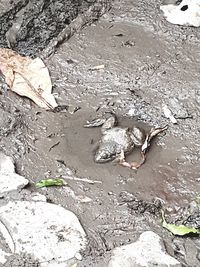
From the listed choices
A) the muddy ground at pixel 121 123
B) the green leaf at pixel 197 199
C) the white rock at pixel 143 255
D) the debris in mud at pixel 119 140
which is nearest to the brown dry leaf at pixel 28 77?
the muddy ground at pixel 121 123

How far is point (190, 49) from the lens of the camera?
432cm

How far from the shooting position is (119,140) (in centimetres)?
350

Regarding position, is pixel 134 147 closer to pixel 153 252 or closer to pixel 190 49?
pixel 153 252

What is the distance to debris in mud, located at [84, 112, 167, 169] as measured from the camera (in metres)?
3.45

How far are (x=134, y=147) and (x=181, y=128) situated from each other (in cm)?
34

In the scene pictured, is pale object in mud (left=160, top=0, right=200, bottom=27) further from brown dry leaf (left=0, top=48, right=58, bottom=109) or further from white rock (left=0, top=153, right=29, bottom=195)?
white rock (left=0, top=153, right=29, bottom=195)

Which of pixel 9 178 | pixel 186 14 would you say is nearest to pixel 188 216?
pixel 9 178

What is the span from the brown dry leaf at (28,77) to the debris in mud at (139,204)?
2.76 feet

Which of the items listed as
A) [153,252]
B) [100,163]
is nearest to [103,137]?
[100,163]

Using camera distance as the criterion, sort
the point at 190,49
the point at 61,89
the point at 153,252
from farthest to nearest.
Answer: the point at 190,49 → the point at 61,89 → the point at 153,252

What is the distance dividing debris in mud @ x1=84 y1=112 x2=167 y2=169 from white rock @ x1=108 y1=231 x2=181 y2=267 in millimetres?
612

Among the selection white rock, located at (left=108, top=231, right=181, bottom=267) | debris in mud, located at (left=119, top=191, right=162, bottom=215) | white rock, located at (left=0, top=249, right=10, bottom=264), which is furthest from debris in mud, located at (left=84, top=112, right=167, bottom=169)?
white rock, located at (left=0, top=249, right=10, bottom=264)

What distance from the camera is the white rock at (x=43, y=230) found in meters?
2.84

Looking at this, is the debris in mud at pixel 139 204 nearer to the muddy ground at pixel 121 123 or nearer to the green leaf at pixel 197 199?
the muddy ground at pixel 121 123
